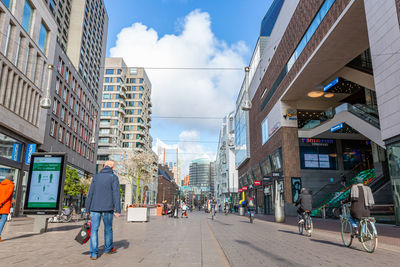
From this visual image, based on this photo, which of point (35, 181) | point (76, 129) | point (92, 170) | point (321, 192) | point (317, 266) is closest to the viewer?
point (317, 266)

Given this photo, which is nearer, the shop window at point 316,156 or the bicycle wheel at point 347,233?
the bicycle wheel at point 347,233

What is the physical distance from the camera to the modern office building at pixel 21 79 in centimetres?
2383

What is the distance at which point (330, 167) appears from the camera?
34.8 m

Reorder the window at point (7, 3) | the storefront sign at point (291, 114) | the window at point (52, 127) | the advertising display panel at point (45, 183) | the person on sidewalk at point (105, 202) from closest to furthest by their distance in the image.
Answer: the person on sidewalk at point (105, 202) < the advertising display panel at point (45, 183) < the window at point (7, 3) < the storefront sign at point (291, 114) < the window at point (52, 127)

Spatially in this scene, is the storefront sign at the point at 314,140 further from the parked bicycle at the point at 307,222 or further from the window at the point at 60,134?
the window at the point at 60,134

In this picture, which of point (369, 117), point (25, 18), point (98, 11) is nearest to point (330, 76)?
point (369, 117)

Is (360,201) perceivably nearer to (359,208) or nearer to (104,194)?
(359,208)

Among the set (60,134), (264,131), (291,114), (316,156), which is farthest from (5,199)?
(264,131)

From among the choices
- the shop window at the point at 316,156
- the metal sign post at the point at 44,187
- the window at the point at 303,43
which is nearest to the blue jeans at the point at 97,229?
the metal sign post at the point at 44,187

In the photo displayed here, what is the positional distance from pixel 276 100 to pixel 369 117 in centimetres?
1260

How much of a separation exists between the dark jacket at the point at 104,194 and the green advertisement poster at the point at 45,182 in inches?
234

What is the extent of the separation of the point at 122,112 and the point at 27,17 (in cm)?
5063

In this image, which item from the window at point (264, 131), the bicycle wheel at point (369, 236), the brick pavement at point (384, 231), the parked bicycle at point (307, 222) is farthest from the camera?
the window at point (264, 131)

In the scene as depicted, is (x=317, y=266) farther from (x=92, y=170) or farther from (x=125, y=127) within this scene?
(x=125, y=127)
